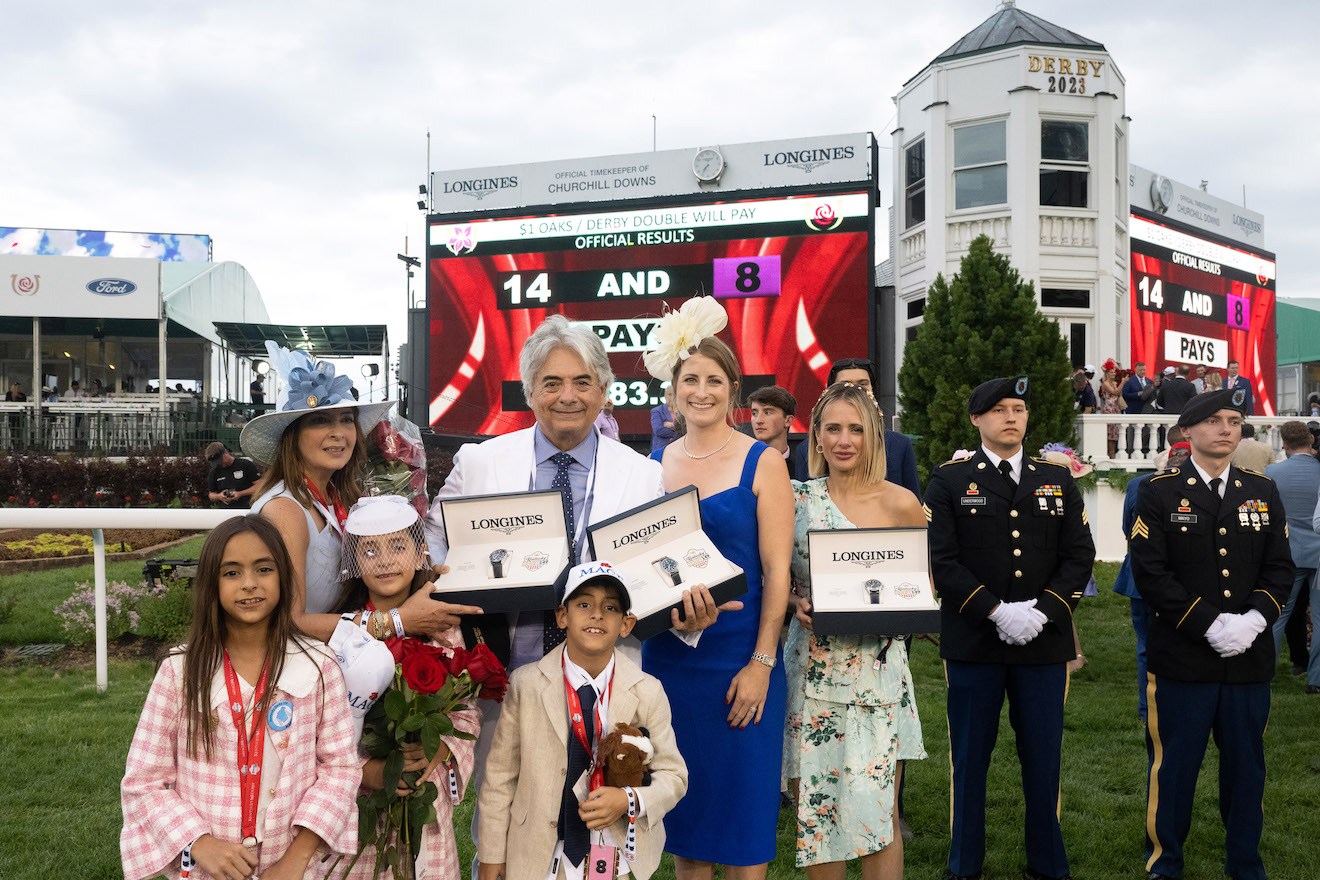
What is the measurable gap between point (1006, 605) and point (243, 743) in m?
2.80

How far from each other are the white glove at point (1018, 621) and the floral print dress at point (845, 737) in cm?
59

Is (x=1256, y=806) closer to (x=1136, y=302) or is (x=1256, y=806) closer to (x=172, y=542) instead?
(x=172, y=542)

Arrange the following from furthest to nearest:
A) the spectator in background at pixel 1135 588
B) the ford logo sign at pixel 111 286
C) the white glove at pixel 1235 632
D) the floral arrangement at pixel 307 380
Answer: the ford logo sign at pixel 111 286 < the spectator in background at pixel 1135 588 < the white glove at pixel 1235 632 < the floral arrangement at pixel 307 380

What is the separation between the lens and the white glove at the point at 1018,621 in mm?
3600

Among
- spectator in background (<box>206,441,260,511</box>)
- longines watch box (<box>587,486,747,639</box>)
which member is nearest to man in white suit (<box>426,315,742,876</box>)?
longines watch box (<box>587,486,747,639</box>)

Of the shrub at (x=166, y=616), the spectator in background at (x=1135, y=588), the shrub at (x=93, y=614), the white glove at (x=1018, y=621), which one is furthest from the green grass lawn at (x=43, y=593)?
the spectator in background at (x=1135, y=588)

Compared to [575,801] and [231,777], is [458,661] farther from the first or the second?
[231,777]

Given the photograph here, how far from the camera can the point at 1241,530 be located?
378cm

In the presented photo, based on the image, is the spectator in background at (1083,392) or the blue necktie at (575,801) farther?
the spectator in background at (1083,392)

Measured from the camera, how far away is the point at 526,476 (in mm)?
2895

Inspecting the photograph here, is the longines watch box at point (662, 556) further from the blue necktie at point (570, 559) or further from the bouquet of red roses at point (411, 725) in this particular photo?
the bouquet of red roses at point (411, 725)

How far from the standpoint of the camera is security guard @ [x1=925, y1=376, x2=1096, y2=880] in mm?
3709

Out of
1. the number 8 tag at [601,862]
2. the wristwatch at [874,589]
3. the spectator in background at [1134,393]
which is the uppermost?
the spectator in background at [1134,393]

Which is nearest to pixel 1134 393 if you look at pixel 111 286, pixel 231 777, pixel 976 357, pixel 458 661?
pixel 976 357
